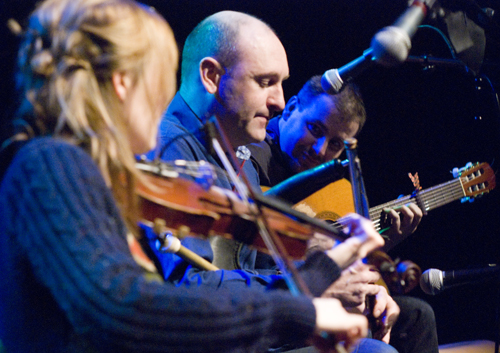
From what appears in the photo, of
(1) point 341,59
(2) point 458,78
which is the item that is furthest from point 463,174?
(1) point 341,59

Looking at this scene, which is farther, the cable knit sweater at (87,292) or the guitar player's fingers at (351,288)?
the guitar player's fingers at (351,288)

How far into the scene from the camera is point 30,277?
2.54ft

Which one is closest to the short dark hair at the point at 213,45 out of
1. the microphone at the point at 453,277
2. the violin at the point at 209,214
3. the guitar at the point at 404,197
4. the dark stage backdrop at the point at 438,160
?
the guitar at the point at 404,197

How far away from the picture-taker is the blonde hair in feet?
2.72

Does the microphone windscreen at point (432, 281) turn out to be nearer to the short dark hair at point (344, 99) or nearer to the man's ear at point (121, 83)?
the short dark hair at point (344, 99)

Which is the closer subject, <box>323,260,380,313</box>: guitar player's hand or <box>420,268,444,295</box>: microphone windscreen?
<box>323,260,380,313</box>: guitar player's hand

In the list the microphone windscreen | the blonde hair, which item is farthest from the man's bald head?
the microphone windscreen

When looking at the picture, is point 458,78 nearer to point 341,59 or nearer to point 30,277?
point 341,59

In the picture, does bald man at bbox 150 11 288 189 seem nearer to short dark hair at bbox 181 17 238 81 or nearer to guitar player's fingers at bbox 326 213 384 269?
short dark hair at bbox 181 17 238 81

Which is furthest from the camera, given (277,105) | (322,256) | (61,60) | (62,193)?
(277,105)

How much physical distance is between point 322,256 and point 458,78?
9.66 ft

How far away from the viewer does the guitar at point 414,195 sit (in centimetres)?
250

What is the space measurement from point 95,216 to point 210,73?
136 centimetres

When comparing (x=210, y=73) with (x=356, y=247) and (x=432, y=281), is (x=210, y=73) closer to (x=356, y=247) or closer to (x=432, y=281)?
(x=356, y=247)
